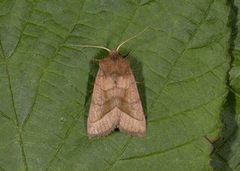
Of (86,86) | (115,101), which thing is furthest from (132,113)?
(86,86)

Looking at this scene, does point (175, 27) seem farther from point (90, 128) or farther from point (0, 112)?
point (0, 112)

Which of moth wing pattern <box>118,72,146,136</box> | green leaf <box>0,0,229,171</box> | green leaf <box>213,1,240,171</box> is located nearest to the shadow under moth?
moth wing pattern <box>118,72,146,136</box>

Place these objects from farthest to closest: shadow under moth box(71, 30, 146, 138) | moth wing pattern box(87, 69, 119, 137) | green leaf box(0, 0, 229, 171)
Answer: shadow under moth box(71, 30, 146, 138), moth wing pattern box(87, 69, 119, 137), green leaf box(0, 0, 229, 171)

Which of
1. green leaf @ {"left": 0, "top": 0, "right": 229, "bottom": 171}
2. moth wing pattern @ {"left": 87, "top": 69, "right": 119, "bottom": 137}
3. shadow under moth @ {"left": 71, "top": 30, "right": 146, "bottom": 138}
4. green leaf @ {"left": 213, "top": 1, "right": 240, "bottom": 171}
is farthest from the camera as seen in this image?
green leaf @ {"left": 213, "top": 1, "right": 240, "bottom": 171}

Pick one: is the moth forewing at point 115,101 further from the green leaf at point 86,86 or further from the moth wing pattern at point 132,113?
the green leaf at point 86,86

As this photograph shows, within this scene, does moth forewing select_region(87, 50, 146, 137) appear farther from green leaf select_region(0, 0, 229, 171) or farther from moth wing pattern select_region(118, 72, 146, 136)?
green leaf select_region(0, 0, 229, 171)

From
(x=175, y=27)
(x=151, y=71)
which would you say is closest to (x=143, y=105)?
(x=151, y=71)

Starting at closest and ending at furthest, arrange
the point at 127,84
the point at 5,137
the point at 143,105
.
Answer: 1. the point at 5,137
2. the point at 143,105
3. the point at 127,84
